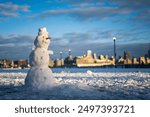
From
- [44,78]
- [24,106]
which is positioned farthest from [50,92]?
Answer: [24,106]

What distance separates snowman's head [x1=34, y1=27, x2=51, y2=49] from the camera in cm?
1152

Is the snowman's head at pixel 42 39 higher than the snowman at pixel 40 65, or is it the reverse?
the snowman's head at pixel 42 39

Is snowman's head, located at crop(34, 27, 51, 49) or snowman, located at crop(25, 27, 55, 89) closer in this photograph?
snowman, located at crop(25, 27, 55, 89)

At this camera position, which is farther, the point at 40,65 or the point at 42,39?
the point at 42,39

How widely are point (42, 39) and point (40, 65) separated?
100 cm

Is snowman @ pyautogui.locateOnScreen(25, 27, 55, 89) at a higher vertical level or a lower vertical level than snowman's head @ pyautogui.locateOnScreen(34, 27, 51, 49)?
lower

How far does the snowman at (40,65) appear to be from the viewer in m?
11.1

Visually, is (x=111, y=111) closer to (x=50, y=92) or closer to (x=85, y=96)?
(x=85, y=96)

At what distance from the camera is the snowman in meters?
11.1

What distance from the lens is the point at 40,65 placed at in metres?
11.4

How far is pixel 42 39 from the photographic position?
1152cm

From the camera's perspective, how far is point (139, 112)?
7.77 m

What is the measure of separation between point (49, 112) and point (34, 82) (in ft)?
12.2

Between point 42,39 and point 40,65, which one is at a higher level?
point 42,39
